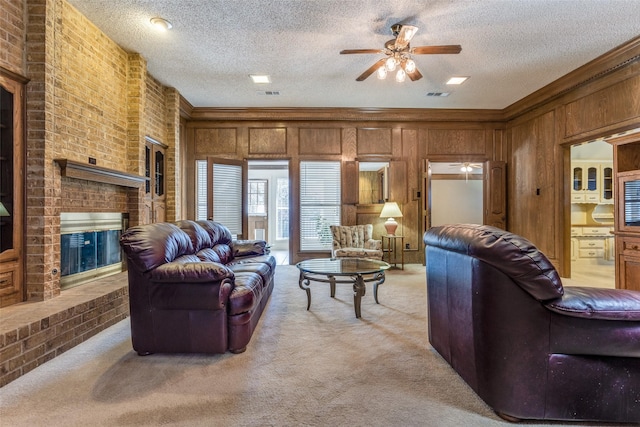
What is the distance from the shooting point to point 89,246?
3.40 metres

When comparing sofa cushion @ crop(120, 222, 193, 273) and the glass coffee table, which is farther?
the glass coffee table

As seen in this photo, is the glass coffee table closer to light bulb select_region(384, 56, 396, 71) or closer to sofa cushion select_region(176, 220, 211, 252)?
sofa cushion select_region(176, 220, 211, 252)

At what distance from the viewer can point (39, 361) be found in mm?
2129

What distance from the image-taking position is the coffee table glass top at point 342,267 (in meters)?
3.13

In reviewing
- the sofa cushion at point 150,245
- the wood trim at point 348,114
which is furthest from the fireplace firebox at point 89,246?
the wood trim at point 348,114

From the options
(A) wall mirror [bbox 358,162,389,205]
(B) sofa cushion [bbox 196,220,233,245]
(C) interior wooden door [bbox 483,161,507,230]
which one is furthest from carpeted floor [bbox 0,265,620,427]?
(A) wall mirror [bbox 358,162,389,205]

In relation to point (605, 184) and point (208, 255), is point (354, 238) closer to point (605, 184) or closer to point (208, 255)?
point (208, 255)

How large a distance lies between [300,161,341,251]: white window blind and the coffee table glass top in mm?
2384

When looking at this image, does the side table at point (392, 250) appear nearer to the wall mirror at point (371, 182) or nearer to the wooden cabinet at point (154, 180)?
the wall mirror at point (371, 182)

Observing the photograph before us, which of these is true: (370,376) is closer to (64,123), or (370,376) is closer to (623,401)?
(623,401)

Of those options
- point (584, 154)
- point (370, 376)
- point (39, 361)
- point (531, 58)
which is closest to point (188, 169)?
point (39, 361)

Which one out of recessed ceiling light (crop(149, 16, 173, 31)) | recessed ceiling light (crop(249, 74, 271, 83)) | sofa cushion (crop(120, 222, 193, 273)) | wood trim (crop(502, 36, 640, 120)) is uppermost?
recessed ceiling light (crop(249, 74, 271, 83))

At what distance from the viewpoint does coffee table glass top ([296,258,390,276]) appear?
123 inches

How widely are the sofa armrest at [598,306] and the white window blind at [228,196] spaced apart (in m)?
5.08
